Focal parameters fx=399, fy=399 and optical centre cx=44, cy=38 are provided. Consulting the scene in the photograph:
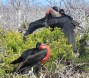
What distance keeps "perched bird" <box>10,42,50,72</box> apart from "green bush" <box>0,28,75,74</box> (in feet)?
0.87

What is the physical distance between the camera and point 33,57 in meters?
5.01

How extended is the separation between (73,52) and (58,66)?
2.53 feet

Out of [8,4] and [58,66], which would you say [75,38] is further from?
[8,4]

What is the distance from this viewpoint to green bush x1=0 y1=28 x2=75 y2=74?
534 centimetres

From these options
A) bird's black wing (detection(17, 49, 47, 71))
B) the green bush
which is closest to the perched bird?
bird's black wing (detection(17, 49, 47, 71))

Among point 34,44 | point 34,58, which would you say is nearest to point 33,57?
point 34,58

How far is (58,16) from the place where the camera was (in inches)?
271

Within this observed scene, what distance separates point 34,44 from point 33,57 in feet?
2.24

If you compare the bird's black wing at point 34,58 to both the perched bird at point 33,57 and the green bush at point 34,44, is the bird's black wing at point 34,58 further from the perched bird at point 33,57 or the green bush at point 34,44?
the green bush at point 34,44

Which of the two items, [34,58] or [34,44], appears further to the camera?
[34,44]

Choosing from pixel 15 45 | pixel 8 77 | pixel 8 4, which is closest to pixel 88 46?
pixel 15 45

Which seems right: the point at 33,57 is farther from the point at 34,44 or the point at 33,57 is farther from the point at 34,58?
the point at 34,44

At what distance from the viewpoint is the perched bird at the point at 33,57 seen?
16.2 ft

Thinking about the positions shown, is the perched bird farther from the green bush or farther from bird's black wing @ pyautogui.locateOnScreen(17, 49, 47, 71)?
the green bush
